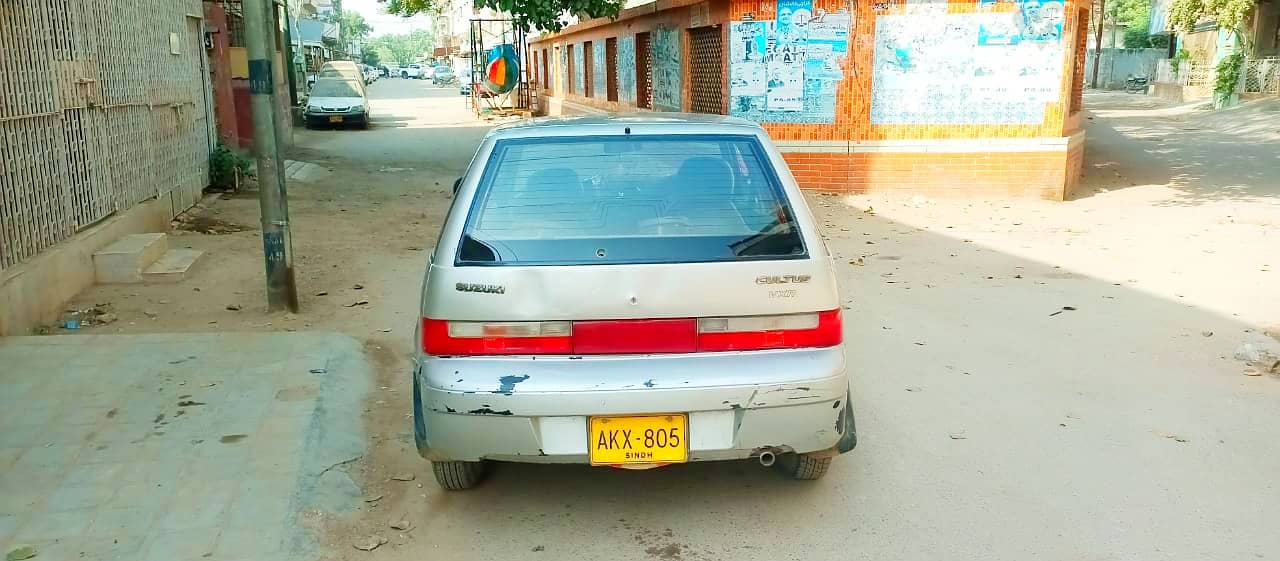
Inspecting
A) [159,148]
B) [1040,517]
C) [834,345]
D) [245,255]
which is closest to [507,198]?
[834,345]


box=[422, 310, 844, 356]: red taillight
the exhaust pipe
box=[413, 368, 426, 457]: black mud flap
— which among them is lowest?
the exhaust pipe

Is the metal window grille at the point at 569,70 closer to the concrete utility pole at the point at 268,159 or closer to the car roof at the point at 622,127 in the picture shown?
the concrete utility pole at the point at 268,159

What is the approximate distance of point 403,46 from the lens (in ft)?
615

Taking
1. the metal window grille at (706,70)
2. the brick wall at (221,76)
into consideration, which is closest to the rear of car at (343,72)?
the brick wall at (221,76)

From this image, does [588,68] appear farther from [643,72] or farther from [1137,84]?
[1137,84]

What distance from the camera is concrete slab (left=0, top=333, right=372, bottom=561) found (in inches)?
142

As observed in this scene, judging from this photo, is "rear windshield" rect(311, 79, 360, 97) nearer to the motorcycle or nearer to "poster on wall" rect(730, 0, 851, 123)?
"poster on wall" rect(730, 0, 851, 123)

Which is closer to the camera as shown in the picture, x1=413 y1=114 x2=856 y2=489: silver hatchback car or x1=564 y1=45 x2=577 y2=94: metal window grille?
x1=413 y1=114 x2=856 y2=489: silver hatchback car

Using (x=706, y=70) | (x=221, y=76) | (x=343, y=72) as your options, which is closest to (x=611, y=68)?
(x=706, y=70)

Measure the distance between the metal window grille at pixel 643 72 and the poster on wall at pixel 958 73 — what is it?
6006 millimetres

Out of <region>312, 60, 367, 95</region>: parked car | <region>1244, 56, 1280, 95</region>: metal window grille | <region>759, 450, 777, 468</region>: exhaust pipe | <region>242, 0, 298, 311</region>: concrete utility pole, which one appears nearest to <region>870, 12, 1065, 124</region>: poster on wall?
<region>242, 0, 298, 311</region>: concrete utility pole

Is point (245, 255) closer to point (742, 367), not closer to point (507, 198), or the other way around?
point (507, 198)

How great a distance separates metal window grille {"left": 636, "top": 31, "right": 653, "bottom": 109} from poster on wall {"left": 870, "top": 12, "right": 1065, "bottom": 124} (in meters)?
6.01

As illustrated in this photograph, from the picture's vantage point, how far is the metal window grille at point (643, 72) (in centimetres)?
1745
